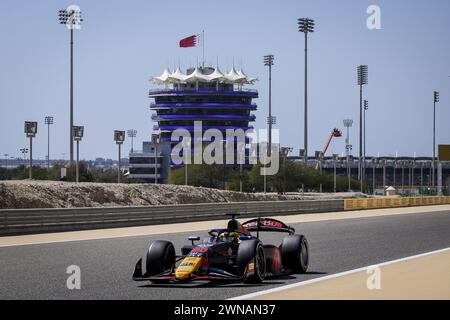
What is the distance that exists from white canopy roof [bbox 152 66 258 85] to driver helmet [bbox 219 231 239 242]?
16064cm

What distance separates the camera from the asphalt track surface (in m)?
12.4

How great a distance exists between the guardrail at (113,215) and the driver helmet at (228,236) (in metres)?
7.31

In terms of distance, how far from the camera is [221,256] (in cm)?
1330

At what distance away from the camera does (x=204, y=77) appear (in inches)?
6870

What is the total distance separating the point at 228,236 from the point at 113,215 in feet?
56.0

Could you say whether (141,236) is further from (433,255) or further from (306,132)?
(306,132)

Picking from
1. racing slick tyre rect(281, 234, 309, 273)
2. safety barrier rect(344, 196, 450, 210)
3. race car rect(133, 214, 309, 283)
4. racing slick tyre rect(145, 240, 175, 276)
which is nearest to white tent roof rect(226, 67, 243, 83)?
safety barrier rect(344, 196, 450, 210)

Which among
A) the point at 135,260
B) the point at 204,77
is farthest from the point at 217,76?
Result: the point at 135,260

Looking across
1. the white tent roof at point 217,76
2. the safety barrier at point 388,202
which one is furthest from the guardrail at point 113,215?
the white tent roof at point 217,76

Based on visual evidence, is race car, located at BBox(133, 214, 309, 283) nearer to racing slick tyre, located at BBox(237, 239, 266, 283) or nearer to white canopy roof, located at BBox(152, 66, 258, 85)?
racing slick tyre, located at BBox(237, 239, 266, 283)

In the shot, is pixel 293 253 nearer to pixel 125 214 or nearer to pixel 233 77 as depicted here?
pixel 125 214

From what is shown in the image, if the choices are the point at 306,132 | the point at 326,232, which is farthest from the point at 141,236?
the point at 306,132

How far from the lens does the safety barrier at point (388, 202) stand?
50.2 meters

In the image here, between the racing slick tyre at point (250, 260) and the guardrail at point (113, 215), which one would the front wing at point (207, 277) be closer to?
the racing slick tyre at point (250, 260)
